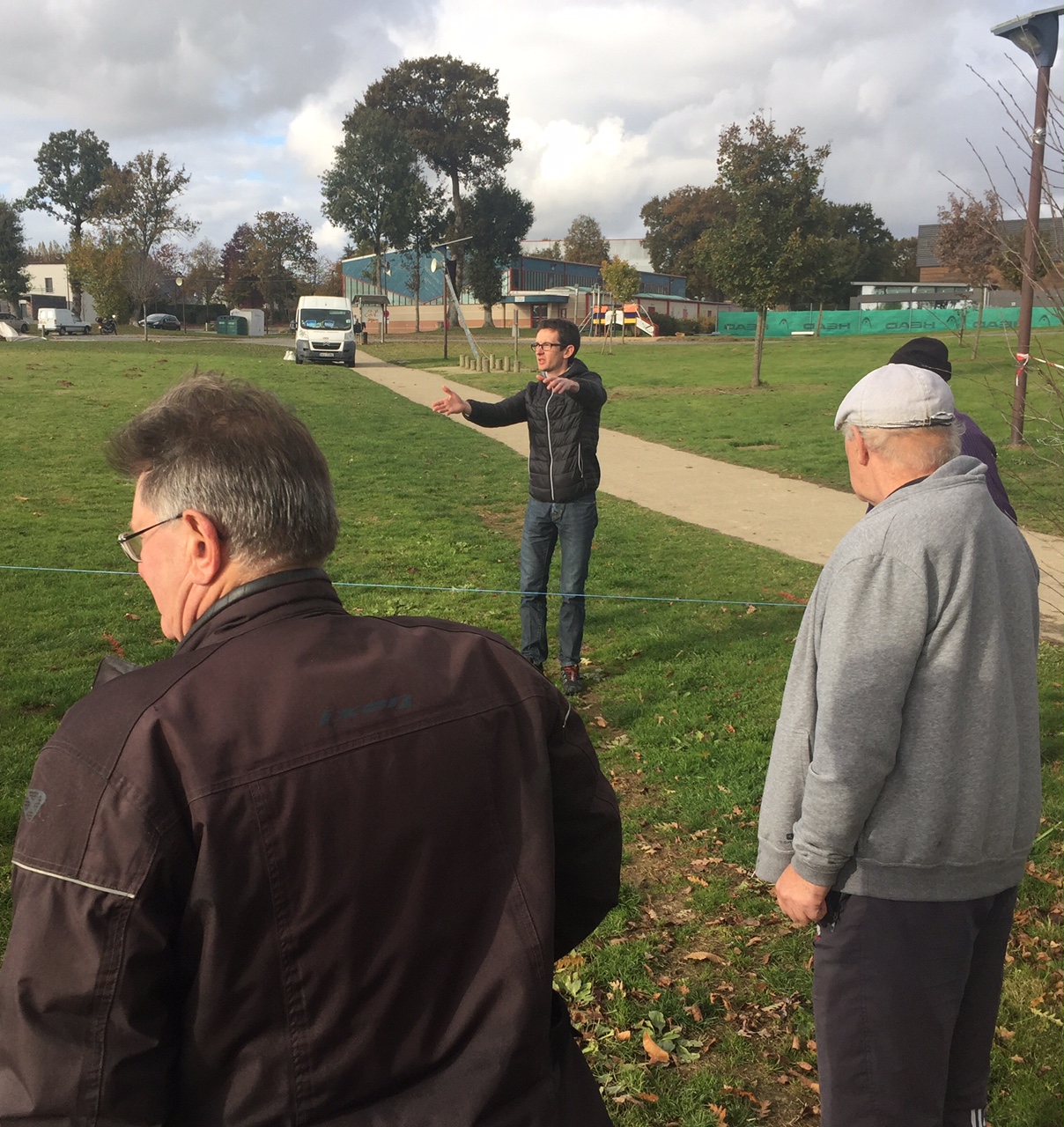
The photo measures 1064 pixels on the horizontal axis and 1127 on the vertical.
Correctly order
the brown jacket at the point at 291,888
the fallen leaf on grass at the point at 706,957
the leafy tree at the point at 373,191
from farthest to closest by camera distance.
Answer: the leafy tree at the point at 373,191 → the fallen leaf on grass at the point at 706,957 → the brown jacket at the point at 291,888

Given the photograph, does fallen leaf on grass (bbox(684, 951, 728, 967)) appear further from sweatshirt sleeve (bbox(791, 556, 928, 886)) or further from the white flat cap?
the white flat cap

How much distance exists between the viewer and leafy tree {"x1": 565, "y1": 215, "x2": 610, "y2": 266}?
8838cm

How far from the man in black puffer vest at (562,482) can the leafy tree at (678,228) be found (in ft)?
246

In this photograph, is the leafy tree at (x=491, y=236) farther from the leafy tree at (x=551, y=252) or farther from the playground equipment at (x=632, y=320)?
the leafy tree at (x=551, y=252)

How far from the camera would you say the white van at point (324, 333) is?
109ft

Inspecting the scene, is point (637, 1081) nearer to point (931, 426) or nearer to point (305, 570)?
point (931, 426)

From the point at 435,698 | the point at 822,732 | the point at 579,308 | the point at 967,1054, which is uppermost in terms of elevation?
the point at 579,308

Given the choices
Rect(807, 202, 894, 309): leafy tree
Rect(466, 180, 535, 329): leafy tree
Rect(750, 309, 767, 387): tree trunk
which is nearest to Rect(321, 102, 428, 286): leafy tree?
Rect(466, 180, 535, 329): leafy tree

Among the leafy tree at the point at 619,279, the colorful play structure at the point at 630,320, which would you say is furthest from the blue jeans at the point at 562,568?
the leafy tree at the point at 619,279

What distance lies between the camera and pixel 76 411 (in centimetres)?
1698

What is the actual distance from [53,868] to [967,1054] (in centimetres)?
207

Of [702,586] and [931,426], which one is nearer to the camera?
[931,426]

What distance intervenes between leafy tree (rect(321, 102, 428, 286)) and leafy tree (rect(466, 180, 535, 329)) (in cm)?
505

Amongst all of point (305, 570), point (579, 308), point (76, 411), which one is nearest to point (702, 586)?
point (305, 570)
